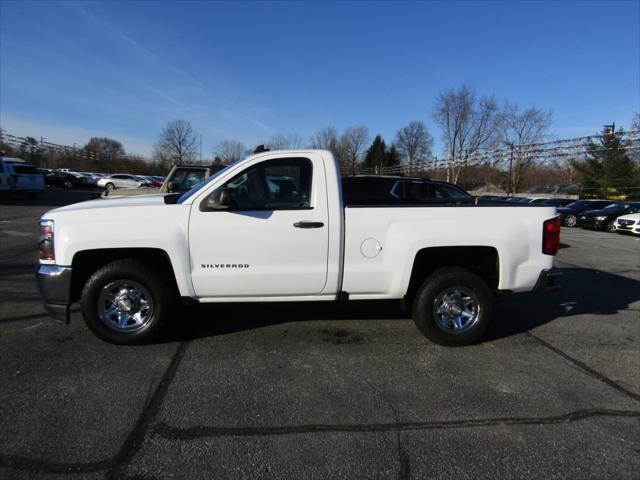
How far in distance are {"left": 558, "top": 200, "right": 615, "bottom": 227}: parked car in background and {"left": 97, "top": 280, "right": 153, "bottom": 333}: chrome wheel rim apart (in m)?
21.8

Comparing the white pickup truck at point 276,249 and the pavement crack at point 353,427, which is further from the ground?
the white pickup truck at point 276,249

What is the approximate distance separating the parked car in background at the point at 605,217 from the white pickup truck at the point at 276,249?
1857 cm

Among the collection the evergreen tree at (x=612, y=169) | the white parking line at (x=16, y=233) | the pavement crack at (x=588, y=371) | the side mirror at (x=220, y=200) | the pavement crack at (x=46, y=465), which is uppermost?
the evergreen tree at (x=612, y=169)

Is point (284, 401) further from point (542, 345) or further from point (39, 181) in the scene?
point (39, 181)

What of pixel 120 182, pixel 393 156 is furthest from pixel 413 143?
pixel 120 182

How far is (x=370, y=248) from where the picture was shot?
4.07m

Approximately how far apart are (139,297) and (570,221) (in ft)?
74.2

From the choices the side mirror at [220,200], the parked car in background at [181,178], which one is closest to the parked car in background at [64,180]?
the parked car in background at [181,178]

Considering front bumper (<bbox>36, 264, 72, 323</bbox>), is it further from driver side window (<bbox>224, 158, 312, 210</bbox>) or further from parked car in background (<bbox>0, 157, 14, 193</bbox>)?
parked car in background (<bbox>0, 157, 14, 193</bbox>)

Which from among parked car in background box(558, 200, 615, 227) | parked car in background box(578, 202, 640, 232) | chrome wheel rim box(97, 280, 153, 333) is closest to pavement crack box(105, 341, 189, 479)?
chrome wheel rim box(97, 280, 153, 333)

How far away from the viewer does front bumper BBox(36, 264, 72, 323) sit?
3.78 metres

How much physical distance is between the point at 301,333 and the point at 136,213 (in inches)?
82.3

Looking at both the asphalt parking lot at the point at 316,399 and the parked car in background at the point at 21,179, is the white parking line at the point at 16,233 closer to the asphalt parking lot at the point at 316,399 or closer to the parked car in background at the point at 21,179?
the asphalt parking lot at the point at 316,399

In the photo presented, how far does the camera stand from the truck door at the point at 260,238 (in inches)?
153
